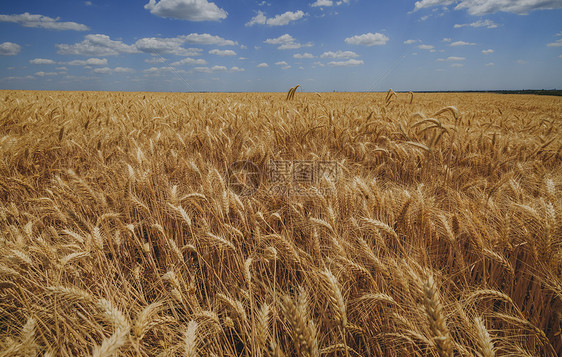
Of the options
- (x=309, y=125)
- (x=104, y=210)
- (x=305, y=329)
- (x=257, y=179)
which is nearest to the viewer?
(x=305, y=329)

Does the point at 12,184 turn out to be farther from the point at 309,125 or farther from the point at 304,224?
the point at 309,125

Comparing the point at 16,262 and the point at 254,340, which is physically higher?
the point at 16,262

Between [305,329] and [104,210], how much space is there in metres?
1.44

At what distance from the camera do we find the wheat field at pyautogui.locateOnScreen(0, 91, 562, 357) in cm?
82

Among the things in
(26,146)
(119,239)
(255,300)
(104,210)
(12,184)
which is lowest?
(255,300)

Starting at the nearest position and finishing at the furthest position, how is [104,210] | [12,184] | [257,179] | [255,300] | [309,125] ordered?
[255,300] → [104,210] → [12,184] → [257,179] → [309,125]

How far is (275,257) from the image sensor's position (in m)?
1.04

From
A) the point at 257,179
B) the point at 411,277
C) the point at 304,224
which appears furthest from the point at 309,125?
the point at 411,277

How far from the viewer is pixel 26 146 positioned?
2053 millimetres

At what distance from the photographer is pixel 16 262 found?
962mm

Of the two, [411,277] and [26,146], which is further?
[26,146]

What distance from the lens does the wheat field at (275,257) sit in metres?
0.82

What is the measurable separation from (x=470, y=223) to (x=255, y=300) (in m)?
1.07

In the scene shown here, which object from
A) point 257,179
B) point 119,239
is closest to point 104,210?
point 119,239
